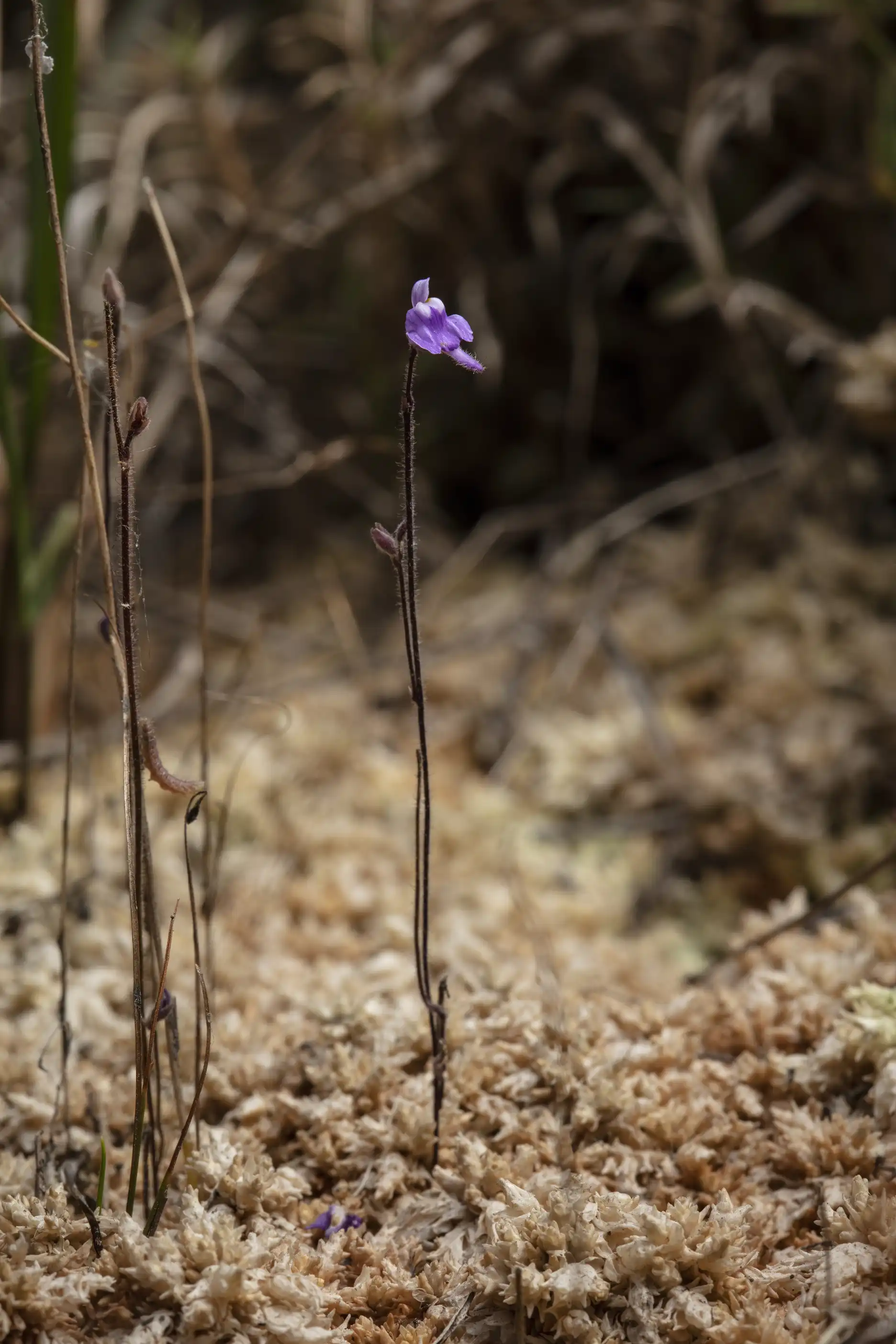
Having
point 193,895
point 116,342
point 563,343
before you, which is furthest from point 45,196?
point 563,343

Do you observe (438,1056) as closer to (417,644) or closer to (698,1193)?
(698,1193)

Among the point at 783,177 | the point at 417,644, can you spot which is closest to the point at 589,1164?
the point at 417,644

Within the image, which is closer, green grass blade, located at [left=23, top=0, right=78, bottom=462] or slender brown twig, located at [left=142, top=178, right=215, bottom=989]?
slender brown twig, located at [left=142, top=178, right=215, bottom=989]

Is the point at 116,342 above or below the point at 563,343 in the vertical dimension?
below

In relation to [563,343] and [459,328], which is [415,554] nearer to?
[459,328]

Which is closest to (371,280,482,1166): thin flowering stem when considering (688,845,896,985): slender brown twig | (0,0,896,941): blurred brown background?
(688,845,896,985): slender brown twig

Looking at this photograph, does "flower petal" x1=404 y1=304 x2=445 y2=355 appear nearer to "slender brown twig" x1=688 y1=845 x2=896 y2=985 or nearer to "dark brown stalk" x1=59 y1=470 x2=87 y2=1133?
"dark brown stalk" x1=59 y1=470 x2=87 y2=1133
